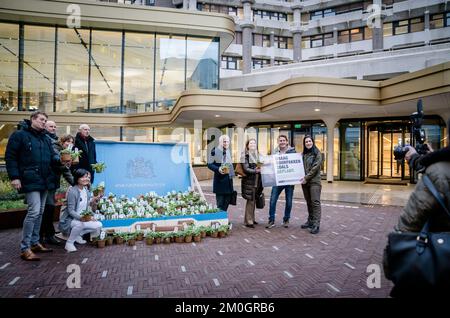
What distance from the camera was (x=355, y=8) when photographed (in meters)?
38.3

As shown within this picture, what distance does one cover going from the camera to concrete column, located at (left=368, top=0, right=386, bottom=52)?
112 ft

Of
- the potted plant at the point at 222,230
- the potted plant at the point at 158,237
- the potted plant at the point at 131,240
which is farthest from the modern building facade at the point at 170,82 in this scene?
the potted plant at the point at 131,240

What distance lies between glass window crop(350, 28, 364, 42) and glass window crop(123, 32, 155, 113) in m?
27.3

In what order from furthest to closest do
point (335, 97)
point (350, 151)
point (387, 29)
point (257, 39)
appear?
1. point (257, 39)
2. point (387, 29)
3. point (350, 151)
4. point (335, 97)

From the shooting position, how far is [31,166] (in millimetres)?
4672

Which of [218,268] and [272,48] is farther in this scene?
[272,48]

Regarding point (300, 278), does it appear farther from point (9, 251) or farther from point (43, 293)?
point (9, 251)

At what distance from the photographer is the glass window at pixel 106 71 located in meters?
21.2

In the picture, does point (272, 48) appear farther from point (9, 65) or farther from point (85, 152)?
point (85, 152)

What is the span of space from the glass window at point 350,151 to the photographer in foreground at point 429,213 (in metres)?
18.0

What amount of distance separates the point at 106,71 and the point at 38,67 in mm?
4268

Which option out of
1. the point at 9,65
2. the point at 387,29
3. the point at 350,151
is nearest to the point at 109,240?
the point at 350,151
